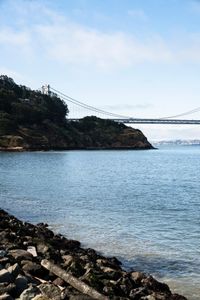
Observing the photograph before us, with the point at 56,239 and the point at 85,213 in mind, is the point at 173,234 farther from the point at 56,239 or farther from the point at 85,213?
the point at 85,213

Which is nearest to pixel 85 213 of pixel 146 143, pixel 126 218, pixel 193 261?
pixel 126 218

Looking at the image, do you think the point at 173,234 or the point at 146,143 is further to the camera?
the point at 146,143

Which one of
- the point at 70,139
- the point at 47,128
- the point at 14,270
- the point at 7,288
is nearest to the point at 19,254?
the point at 14,270

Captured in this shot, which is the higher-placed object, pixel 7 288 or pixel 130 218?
pixel 7 288

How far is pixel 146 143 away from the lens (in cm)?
17012

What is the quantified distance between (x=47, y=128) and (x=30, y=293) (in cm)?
12029

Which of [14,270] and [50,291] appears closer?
[50,291]

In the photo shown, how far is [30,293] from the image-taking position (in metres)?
7.46

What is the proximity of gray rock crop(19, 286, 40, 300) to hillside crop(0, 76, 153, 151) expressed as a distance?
341 feet

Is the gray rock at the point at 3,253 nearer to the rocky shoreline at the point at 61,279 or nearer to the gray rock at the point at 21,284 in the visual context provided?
the rocky shoreline at the point at 61,279

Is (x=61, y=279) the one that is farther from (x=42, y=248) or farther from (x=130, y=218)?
(x=130, y=218)

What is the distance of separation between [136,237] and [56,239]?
137 inches

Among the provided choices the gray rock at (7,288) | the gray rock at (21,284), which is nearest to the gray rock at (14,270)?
the gray rock at (21,284)

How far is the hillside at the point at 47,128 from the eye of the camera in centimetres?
11565
